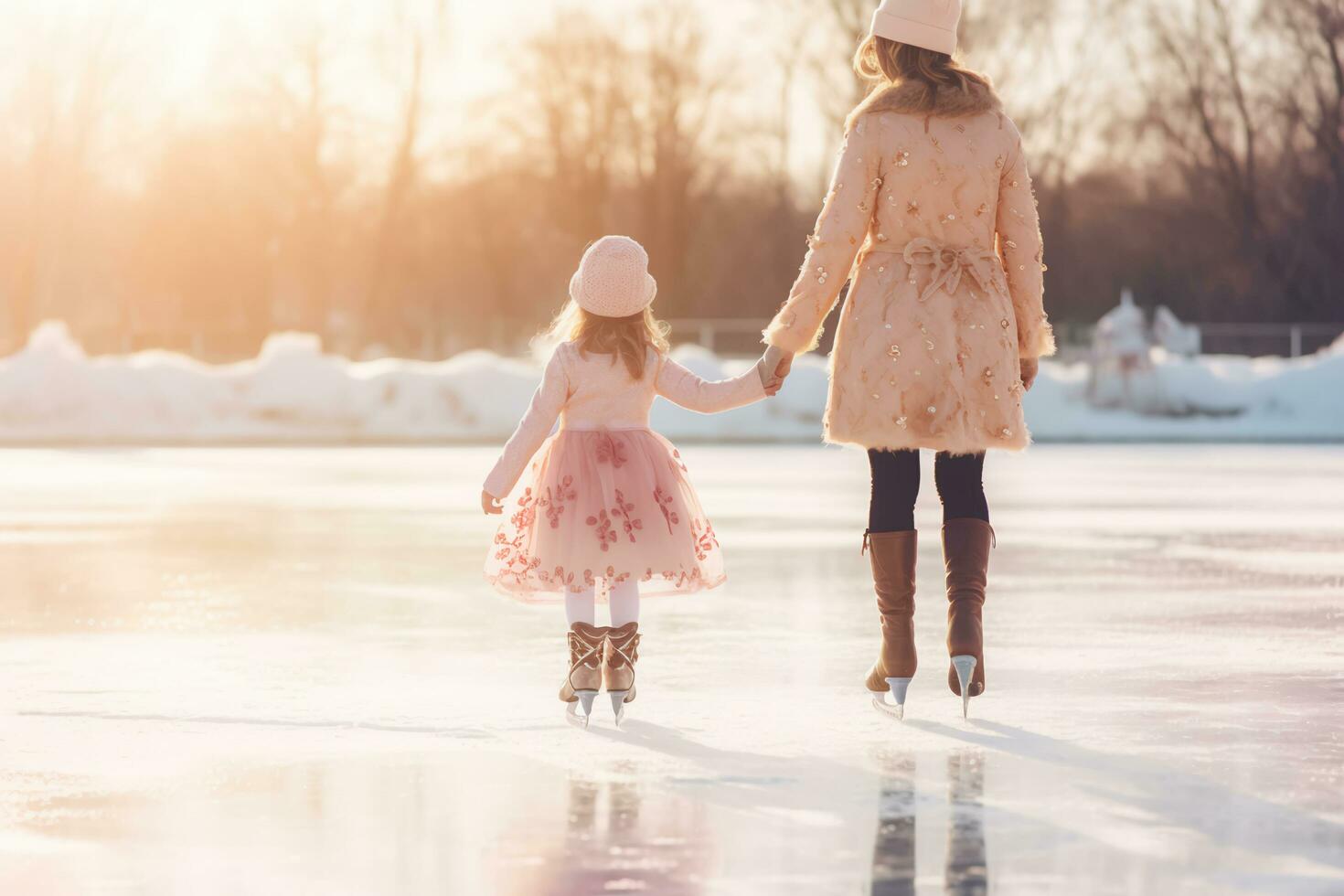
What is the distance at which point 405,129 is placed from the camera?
47.3 m

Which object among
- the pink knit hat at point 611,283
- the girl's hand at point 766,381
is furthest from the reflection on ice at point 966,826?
the pink knit hat at point 611,283

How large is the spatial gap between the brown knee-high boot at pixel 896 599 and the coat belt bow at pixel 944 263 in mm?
689

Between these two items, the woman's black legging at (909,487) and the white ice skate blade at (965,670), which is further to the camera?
the woman's black legging at (909,487)

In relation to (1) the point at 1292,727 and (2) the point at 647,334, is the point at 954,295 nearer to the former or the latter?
(2) the point at 647,334

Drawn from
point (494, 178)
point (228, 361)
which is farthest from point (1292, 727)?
point (494, 178)

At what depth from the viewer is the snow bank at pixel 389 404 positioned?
2812cm

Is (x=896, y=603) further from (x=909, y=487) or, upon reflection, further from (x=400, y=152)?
(x=400, y=152)

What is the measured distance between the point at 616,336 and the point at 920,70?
1144 millimetres

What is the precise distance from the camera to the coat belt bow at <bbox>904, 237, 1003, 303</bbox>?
633 centimetres

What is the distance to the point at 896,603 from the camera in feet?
20.9

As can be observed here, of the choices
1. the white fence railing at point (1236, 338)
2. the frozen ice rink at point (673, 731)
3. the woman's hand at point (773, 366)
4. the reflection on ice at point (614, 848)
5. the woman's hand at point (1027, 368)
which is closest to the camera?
the reflection on ice at point (614, 848)

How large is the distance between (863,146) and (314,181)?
45063 millimetres

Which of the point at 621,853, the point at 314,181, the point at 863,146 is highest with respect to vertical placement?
the point at 314,181

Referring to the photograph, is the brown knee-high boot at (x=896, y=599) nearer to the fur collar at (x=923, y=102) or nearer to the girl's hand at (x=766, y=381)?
the girl's hand at (x=766, y=381)
